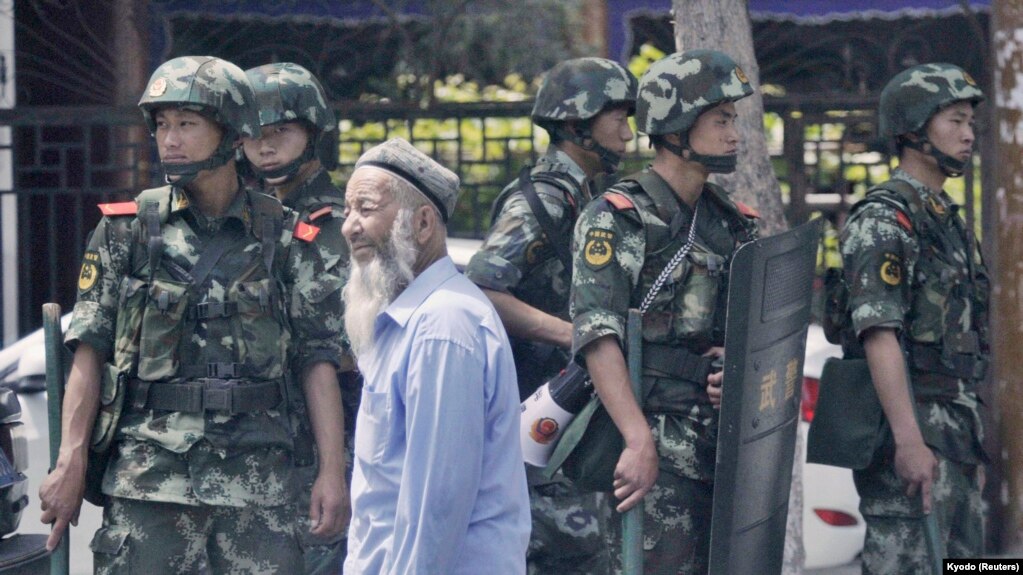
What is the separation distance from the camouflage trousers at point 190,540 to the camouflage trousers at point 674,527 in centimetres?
Answer: 91

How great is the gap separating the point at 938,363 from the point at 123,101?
189 inches

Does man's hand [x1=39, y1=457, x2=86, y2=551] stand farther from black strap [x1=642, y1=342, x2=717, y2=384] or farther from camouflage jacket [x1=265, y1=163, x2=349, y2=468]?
black strap [x1=642, y1=342, x2=717, y2=384]

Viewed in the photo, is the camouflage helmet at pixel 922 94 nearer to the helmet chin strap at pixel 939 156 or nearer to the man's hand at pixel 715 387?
the helmet chin strap at pixel 939 156

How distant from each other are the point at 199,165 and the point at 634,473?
4.41 feet

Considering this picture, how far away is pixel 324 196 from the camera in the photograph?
4785 mm

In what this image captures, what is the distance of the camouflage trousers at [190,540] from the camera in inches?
149

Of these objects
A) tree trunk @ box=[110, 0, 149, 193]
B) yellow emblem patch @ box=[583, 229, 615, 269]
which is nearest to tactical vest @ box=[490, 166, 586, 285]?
yellow emblem patch @ box=[583, 229, 615, 269]

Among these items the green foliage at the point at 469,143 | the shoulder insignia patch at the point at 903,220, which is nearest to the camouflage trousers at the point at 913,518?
the shoulder insignia patch at the point at 903,220

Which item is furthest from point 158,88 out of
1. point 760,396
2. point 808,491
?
point 808,491

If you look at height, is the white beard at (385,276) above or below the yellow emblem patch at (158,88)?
below

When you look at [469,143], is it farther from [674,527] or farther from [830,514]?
[674,527]

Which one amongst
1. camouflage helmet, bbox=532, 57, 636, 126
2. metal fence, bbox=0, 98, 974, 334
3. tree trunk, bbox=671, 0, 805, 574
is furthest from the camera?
metal fence, bbox=0, 98, 974, 334

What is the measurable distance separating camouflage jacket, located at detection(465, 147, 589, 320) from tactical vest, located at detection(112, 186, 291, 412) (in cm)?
85

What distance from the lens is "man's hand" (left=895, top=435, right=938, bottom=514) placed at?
4.31 m
